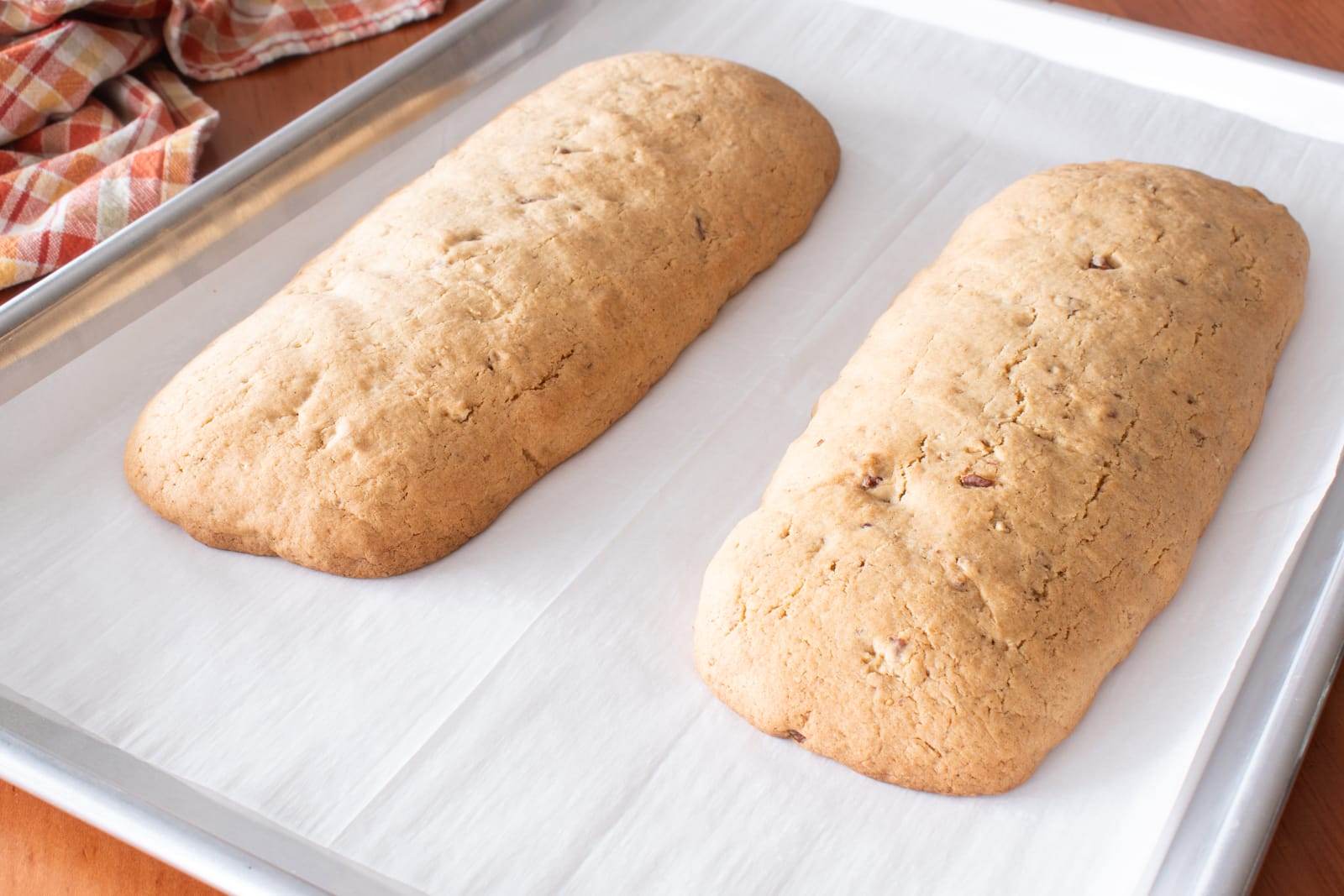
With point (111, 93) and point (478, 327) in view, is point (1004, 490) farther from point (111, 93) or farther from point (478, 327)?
point (111, 93)

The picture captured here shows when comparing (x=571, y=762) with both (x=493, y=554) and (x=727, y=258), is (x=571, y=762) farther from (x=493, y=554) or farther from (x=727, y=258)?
(x=727, y=258)

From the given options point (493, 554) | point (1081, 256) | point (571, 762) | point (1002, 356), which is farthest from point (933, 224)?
point (571, 762)

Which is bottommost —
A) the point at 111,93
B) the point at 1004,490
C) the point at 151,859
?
the point at 151,859

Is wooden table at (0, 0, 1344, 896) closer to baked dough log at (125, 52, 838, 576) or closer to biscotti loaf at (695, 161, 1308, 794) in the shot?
biscotti loaf at (695, 161, 1308, 794)

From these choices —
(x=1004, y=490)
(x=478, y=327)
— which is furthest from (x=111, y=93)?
(x=1004, y=490)

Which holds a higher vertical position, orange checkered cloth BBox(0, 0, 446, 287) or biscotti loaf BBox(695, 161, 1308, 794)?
orange checkered cloth BBox(0, 0, 446, 287)

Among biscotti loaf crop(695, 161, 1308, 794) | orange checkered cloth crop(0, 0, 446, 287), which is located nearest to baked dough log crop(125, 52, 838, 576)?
biscotti loaf crop(695, 161, 1308, 794)

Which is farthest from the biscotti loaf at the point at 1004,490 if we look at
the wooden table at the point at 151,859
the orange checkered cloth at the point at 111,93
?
the orange checkered cloth at the point at 111,93
